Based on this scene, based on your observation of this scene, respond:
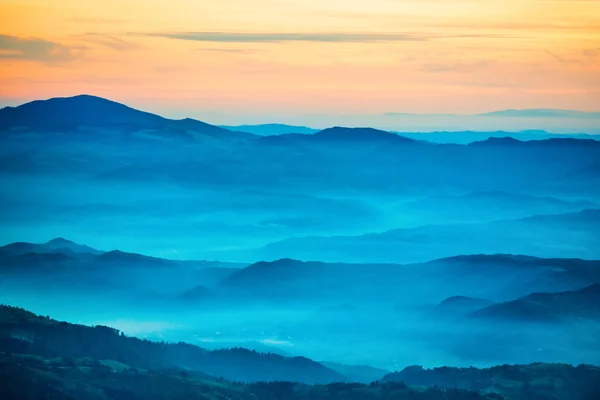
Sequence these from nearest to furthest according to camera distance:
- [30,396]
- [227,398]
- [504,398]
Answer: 1. [30,396]
2. [227,398]
3. [504,398]

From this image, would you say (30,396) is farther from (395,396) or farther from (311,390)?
(395,396)

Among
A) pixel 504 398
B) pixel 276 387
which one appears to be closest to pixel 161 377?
pixel 276 387

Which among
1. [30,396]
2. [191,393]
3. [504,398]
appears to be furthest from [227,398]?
[504,398]

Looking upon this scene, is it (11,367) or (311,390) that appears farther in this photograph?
(311,390)

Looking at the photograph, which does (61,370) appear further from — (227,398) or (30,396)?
(227,398)

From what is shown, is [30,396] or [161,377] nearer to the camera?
[30,396]


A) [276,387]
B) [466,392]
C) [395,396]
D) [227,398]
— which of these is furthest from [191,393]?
[466,392]

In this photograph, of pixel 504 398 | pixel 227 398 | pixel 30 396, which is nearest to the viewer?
pixel 30 396

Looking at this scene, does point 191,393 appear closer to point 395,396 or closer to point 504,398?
point 395,396
